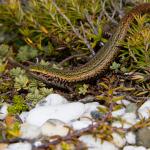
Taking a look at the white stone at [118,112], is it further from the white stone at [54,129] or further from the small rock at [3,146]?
the small rock at [3,146]

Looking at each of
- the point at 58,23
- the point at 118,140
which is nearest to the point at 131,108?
the point at 118,140

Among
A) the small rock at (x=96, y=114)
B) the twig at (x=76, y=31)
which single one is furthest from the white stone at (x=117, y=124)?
the twig at (x=76, y=31)

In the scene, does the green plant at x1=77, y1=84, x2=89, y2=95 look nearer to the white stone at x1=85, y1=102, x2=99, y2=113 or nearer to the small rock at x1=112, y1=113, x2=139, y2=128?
the white stone at x1=85, y1=102, x2=99, y2=113

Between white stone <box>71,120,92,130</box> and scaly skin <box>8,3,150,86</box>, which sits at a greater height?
scaly skin <box>8,3,150,86</box>

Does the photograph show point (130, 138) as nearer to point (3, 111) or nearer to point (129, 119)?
point (129, 119)

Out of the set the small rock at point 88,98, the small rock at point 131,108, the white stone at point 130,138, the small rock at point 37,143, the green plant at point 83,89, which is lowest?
the white stone at point 130,138

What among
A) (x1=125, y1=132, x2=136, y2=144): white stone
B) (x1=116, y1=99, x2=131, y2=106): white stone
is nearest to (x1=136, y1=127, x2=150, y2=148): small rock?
(x1=125, y1=132, x2=136, y2=144): white stone

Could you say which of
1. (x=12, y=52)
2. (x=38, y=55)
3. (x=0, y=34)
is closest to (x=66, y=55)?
(x=38, y=55)
